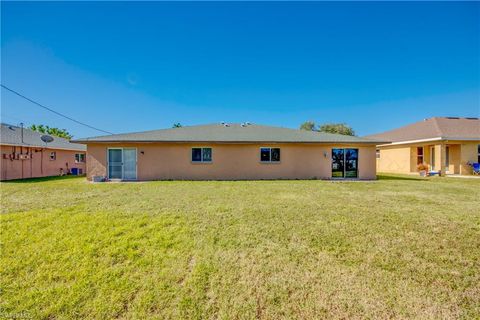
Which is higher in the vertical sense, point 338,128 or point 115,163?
point 338,128

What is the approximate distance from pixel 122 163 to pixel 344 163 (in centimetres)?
1400

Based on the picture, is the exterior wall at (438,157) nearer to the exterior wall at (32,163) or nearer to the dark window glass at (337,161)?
the dark window glass at (337,161)

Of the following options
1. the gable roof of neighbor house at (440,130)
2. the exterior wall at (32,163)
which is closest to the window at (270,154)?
the gable roof of neighbor house at (440,130)

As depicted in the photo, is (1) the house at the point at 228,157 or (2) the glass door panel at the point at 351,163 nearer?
(1) the house at the point at 228,157

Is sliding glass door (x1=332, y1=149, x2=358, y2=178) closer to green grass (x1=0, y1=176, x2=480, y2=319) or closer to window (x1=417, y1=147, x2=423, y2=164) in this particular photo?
green grass (x1=0, y1=176, x2=480, y2=319)

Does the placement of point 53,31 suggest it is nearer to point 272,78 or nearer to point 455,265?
point 272,78

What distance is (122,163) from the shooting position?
44.1 ft

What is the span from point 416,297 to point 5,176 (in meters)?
21.7

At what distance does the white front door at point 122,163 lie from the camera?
1338 centimetres

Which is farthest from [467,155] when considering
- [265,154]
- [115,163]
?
[115,163]

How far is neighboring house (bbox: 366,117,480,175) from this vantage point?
15.9 metres

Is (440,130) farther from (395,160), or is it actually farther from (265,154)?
(265,154)

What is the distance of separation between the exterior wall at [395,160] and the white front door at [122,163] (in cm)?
2115

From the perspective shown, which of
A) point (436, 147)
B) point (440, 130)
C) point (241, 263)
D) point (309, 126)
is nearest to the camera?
point (241, 263)
